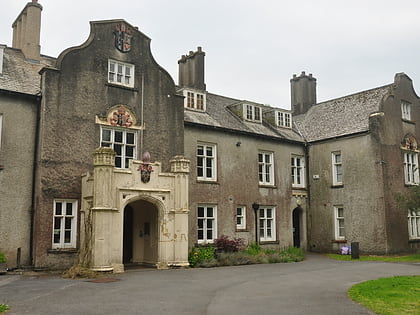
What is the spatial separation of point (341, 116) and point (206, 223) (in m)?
12.1

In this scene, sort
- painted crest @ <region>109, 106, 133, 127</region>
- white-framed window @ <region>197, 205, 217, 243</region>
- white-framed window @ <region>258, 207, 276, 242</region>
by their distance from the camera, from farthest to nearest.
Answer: white-framed window @ <region>258, 207, 276, 242</region>, white-framed window @ <region>197, 205, 217, 243</region>, painted crest @ <region>109, 106, 133, 127</region>

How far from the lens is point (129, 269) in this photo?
61.7ft

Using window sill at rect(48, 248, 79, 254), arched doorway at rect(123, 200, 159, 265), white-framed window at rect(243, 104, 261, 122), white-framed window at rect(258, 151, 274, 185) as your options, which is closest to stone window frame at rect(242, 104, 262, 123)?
white-framed window at rect(243, 104, 261, 122)

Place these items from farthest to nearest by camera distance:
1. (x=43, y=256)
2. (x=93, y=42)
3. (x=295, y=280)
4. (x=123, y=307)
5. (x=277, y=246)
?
(x=277, y=246)
(x=93, y=42)
(x=43, y=256)
(x=295, y=280)
(x=123, y=307)

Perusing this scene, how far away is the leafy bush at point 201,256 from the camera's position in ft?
66.8

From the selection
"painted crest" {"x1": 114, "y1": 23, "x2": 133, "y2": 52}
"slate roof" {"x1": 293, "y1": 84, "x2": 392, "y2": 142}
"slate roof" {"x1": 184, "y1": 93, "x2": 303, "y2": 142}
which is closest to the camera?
"painted crest" {"x1": 114, "y1": 23, "x2": 133, "y2": 52}

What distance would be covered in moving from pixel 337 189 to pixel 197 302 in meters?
18.6

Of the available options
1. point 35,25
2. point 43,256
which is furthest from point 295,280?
point 35,25

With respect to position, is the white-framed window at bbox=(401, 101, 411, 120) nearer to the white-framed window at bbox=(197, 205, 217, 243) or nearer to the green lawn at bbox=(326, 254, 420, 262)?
the green lawn at bbox=(326, 254, 420, 262)

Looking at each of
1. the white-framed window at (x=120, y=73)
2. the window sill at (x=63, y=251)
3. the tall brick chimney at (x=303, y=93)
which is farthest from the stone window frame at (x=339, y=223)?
the window sill at (x=63, y=251)

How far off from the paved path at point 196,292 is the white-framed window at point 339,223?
882 centimetres

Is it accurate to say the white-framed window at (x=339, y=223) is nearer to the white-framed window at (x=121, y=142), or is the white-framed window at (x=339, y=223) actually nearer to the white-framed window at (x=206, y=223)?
the white-framed window at (x=206, y=223)

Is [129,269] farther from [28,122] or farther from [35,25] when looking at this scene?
[35,25]

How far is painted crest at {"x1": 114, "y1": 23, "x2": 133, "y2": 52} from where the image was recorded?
21.0 m
